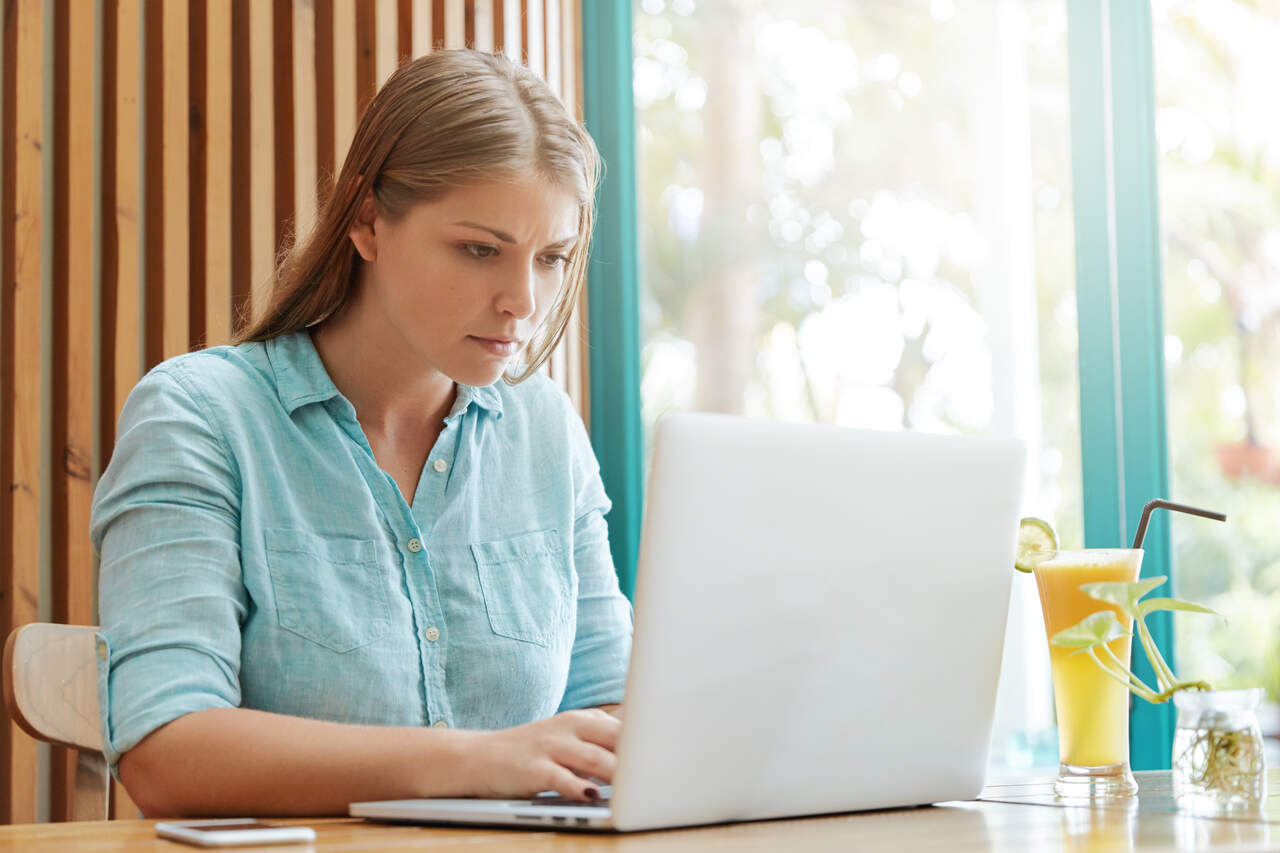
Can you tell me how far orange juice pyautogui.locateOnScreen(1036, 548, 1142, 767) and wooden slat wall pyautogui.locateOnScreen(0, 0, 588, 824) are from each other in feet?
4.77

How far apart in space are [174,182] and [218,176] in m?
0.08

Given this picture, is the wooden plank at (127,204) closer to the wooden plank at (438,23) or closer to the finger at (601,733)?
the wooden plank at (438,23)

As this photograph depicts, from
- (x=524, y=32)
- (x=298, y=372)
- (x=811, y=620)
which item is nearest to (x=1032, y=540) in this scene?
(x=811, y=620)

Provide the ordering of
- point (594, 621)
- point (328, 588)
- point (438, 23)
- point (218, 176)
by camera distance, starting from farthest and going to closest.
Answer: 1. point (438, 23)
2. point (218, 176)
3. point (594, 621)
4. point (328, 588)

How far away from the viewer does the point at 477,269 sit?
149 cm

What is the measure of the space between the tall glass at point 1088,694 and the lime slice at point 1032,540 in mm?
23

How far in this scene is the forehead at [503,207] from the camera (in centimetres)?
147

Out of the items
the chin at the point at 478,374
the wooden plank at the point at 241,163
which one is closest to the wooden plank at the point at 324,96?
the wooden plank at the point at 241,163

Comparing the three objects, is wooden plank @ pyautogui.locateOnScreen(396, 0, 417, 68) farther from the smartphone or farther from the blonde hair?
the smartphone

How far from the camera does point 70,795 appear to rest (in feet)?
7.39

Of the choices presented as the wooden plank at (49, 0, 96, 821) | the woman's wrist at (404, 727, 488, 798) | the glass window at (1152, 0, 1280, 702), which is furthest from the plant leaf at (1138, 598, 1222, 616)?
the wooden plank at (49, 0, 96, 821)

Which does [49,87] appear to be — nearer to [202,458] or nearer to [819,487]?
[202,458]

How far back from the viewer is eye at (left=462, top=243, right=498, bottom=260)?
58.4 inches

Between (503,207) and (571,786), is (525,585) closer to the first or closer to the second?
(503,207)
